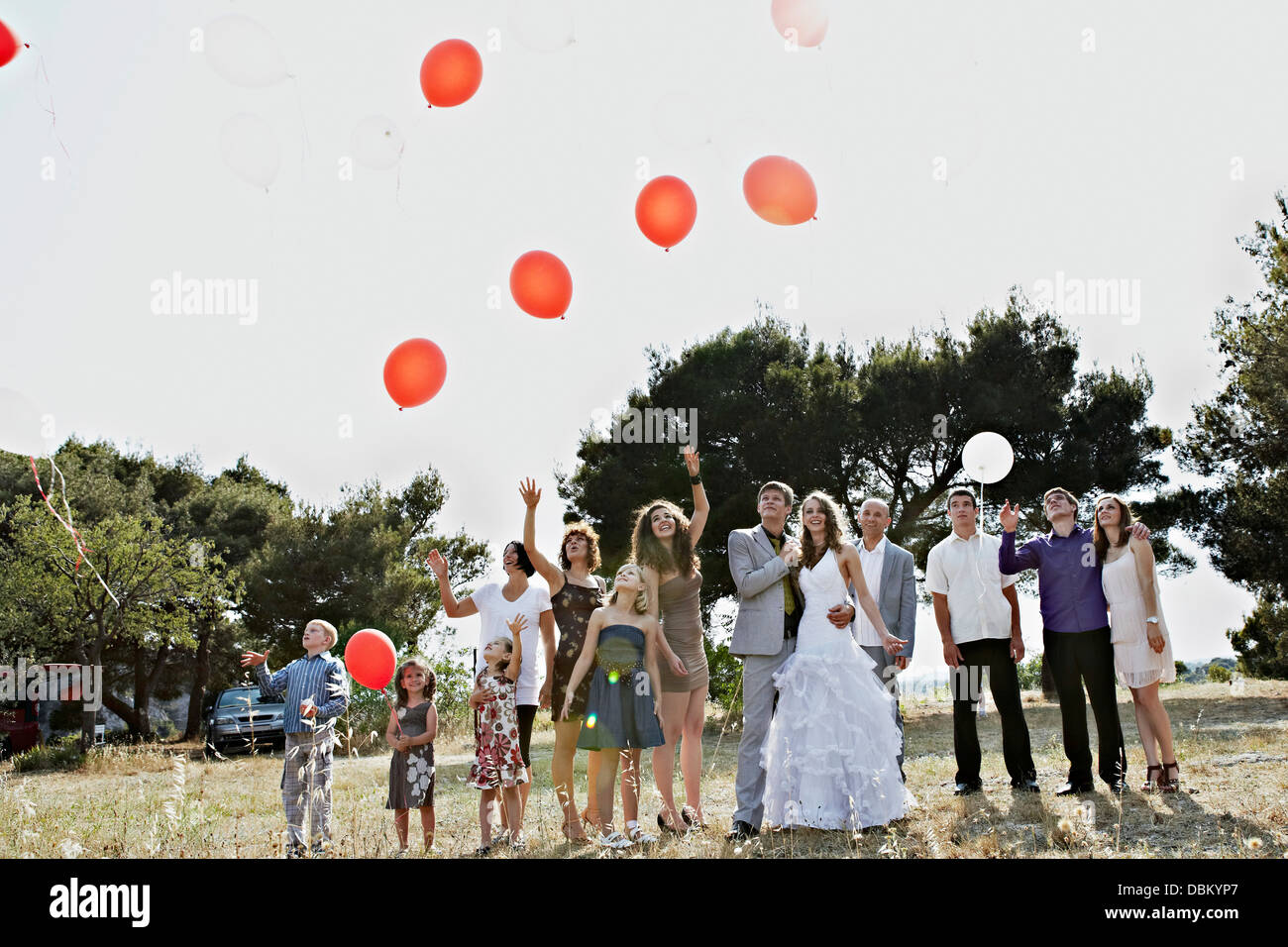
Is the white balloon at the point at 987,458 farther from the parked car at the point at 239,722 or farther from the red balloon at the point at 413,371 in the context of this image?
the parked car at the point at 239,722

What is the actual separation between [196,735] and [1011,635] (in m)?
19.0

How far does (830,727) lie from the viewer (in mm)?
4086

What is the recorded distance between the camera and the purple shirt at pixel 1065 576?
191 inches

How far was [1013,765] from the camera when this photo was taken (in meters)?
4.94

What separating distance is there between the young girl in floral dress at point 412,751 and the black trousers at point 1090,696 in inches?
119

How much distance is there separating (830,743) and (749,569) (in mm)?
829

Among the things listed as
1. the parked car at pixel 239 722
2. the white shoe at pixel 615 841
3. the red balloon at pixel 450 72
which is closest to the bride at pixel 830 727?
the white shoe at pixel 615 841

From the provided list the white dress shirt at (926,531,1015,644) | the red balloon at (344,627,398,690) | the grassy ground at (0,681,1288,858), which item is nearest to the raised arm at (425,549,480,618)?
the red balloon at (344,627,398,690)

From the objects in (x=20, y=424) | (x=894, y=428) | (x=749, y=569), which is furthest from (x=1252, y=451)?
(x=20, y=424)

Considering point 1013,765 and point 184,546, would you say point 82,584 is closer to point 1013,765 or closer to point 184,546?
point 184,546
